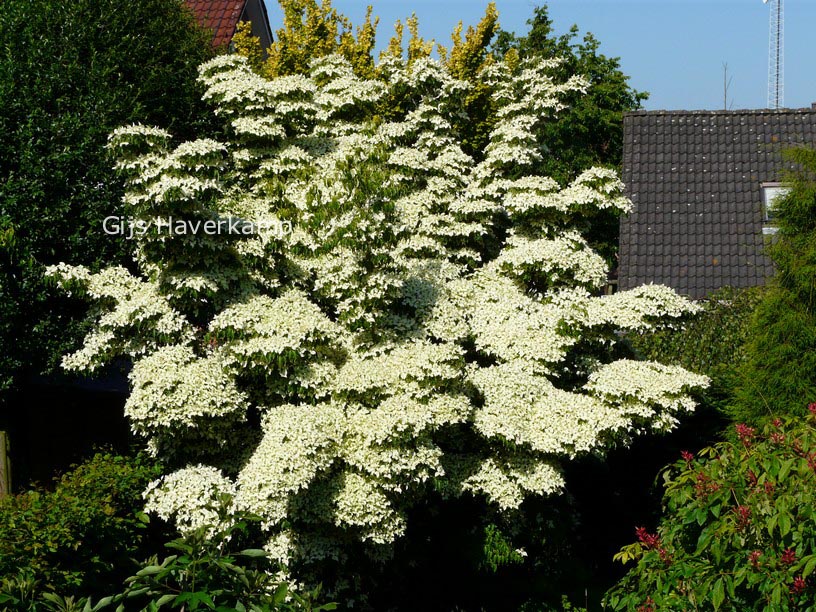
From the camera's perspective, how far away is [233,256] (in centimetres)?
1123

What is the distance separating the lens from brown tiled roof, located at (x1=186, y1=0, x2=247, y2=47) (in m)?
25.5

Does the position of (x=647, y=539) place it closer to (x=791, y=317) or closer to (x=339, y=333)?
(x=339, y=333)

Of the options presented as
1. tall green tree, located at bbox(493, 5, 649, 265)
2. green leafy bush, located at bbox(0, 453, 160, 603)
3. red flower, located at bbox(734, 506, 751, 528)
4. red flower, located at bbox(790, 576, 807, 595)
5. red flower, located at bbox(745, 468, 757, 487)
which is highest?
tall green tree, located at bbox(493, 5, 649, 265)

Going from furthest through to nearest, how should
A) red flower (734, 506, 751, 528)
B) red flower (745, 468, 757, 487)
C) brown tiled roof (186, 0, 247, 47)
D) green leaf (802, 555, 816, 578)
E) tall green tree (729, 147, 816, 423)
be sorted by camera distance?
brown tiled roof (186, 0, 247, 47)
tall green tree (729, 147, 816, 423)
red flower (745, 468, 757, 487)
red flower (734, 506, 751, 528)
green leaf (802, 555, 816, 578)

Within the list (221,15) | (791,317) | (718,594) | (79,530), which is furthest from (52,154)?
(221,15)

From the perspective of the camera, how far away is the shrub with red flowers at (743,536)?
20.7ft

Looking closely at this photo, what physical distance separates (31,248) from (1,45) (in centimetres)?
366

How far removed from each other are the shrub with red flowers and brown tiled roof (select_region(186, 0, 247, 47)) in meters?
21.1

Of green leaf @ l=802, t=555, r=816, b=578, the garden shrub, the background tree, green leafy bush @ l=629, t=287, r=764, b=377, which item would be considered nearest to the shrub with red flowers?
green leaf @ l=802, t=555, r=816, b=578

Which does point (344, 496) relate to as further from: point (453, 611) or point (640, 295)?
point (640, 295)

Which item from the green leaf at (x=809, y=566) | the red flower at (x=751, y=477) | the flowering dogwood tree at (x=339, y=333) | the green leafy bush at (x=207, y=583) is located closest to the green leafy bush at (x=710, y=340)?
the flowering dogwood tree at (x=339, y=333)

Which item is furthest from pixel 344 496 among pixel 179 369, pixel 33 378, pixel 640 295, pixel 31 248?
pixel 33 378

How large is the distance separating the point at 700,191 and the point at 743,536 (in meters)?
15.5

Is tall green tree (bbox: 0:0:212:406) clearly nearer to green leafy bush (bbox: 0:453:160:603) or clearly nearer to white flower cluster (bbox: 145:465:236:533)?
green leafy bush (bbox: 0:453:160:603)
